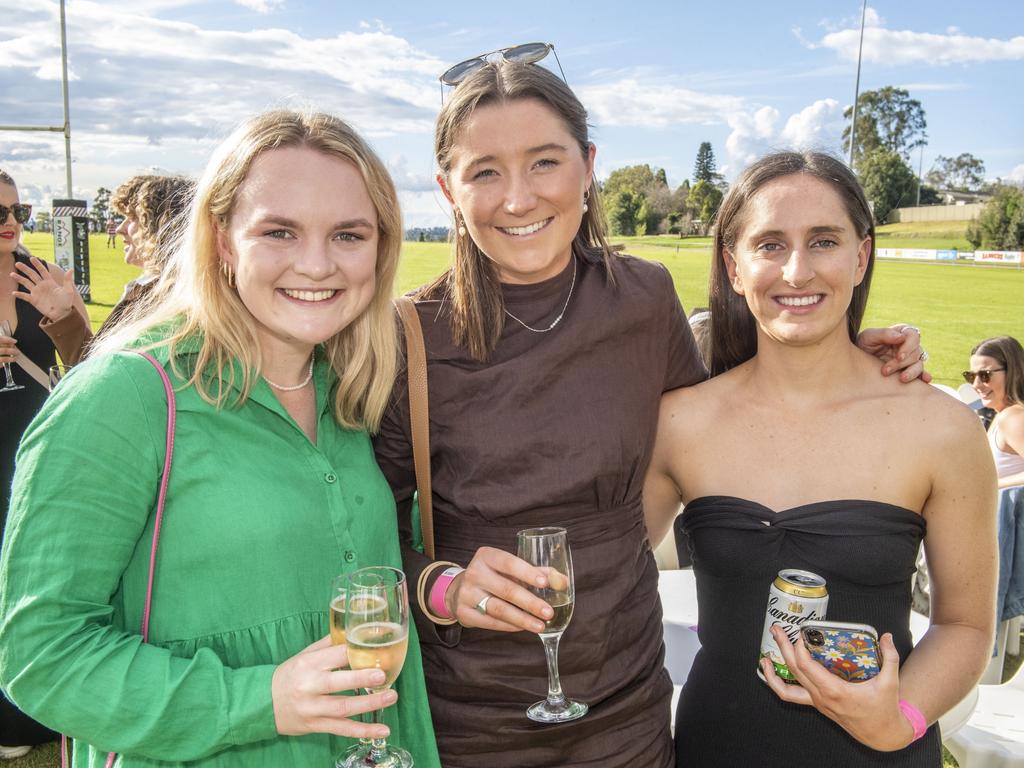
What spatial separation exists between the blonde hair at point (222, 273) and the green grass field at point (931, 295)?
12.8 m

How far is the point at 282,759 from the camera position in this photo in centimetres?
193

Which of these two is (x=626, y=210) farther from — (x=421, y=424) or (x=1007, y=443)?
(x=421, y=424)

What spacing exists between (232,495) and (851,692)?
1.53m

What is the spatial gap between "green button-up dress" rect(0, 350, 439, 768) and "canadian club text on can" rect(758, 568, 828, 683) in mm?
1036

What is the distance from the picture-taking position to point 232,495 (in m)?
1.82

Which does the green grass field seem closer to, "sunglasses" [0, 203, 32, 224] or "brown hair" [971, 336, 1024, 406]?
"brown hair" [971, 336, 1024, 406]

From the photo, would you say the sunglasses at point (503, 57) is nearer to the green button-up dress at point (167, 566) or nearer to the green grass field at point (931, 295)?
the green button-up dress at point (167, 566)

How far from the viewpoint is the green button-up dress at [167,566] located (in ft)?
5.36

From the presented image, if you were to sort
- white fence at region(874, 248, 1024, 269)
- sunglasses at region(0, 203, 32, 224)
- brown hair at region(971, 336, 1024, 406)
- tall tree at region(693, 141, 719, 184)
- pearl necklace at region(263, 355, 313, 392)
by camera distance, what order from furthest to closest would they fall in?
tall tree at region(693, 141, 719, 184) < white fence at region(874, 248, 1024, 269) < brown hair at region(971, 336, 1024, 406) < sunglasses at region(0, 203, 32, 224) < pearl necklace at region(263, 355, 313, 392)

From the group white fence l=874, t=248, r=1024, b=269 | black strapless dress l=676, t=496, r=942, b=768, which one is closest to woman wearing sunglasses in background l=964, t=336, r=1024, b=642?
black strapless dress l=676, t=496, r=942, b=768

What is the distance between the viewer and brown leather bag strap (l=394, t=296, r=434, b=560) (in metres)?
2.39

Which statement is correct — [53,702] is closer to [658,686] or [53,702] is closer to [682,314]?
[658,686]

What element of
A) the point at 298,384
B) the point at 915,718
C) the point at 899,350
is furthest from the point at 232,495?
the point at 899,350

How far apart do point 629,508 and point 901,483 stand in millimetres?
809
